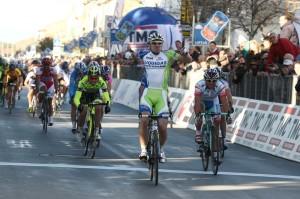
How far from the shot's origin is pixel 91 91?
A: 16.4m

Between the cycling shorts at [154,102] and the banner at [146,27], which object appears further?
the banner at [146,27]

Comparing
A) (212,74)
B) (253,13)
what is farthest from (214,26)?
(253,13)

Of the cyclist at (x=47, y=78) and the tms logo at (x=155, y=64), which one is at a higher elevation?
the tms logo at (x=155, y=64)

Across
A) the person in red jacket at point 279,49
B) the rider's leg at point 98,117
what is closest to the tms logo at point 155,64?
the rider's leg at point 98,117

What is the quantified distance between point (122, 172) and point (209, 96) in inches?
87.0

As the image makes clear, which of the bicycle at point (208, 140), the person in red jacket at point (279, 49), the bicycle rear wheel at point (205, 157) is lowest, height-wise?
the bicycle rear wheel at point (205, 157)

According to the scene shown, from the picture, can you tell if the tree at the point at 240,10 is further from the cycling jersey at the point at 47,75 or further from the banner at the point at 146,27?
the cycling jersey at the point at 47,75

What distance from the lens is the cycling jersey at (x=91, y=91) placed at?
1630cm

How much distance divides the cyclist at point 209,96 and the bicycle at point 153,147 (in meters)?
1.58

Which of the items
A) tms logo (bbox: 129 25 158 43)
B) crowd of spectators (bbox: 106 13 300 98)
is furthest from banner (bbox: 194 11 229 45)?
tms logo (bbox: 129 25 158 43)

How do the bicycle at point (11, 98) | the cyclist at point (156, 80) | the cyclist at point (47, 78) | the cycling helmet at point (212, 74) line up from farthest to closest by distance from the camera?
1. the bicycle at point (11, 98)
2. the cyclist at point (47, 78)
3. the cycling helmet at point (212, 74)
4. the cyclist at point (156, 80)

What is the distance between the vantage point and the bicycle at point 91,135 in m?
15.8

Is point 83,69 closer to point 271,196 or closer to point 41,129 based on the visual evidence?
point 41,129

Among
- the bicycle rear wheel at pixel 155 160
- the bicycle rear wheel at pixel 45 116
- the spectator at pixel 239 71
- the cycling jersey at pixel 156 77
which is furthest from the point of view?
the spectator at pixel 239 71
